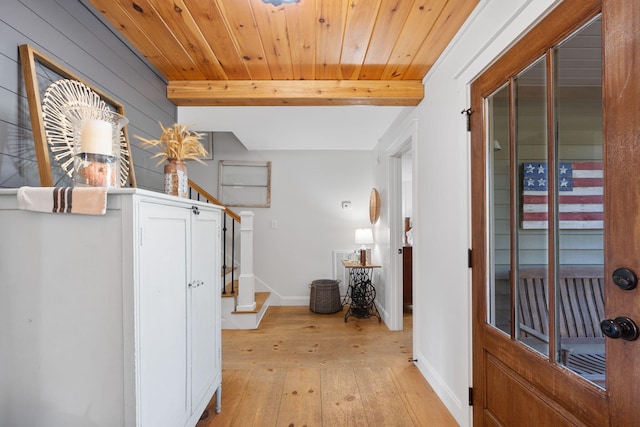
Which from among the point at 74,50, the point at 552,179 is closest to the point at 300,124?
the point at 74,50

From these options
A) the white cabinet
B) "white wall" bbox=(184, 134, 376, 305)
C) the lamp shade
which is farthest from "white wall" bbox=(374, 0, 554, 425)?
"white wall" bbox=(184, 134, 376, 305)

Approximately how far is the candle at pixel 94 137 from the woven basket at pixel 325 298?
10.3 ft

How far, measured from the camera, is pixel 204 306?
1714 mm

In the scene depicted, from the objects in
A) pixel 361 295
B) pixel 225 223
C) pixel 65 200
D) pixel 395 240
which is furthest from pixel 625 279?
pixel 225 223

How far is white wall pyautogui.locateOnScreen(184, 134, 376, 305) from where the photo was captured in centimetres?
431

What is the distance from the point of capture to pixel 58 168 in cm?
133

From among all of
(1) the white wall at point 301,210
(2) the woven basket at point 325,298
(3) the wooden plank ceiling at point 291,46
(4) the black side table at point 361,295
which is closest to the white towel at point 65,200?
(3) the wooden plank ceiling at point 291,46

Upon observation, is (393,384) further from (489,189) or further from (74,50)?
(74,50)

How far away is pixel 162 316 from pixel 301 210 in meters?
3.21

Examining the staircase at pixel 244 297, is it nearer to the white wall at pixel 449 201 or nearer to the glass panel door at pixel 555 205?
the white wall at pixel 449 201

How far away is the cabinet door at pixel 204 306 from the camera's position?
1.56 meters

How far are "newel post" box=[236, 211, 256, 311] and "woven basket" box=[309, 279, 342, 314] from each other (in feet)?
2.73

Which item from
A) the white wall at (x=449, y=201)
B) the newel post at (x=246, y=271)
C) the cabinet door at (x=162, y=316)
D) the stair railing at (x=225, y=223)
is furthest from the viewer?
the stair railing at (x=225, y=223)

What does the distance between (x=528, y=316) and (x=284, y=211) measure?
3.43m
